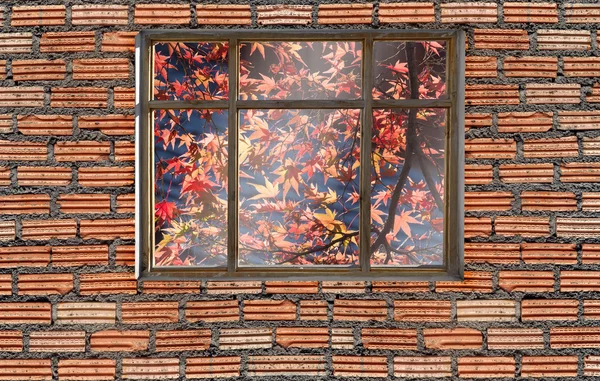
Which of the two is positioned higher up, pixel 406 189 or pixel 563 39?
pixel 563 39

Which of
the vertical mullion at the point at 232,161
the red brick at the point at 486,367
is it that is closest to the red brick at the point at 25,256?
the vertical mullion at the point at 232,161

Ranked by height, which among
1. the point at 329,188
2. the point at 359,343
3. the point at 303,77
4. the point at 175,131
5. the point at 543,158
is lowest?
the point at 359,343

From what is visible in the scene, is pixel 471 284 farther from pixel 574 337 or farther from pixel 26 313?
pixel 26 313

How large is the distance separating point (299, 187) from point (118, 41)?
1396 mm

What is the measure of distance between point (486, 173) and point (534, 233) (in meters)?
0.46

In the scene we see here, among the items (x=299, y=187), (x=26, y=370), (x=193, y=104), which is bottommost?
(x=26, y=370)

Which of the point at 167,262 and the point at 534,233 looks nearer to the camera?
the point at 534,233

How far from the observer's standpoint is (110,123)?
7.81 ft

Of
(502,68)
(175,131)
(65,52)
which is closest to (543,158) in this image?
(502,68)

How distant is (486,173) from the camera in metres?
2.37

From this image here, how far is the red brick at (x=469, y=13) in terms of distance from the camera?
2.37 m

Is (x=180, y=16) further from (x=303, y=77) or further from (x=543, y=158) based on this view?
(x=543, y=158)

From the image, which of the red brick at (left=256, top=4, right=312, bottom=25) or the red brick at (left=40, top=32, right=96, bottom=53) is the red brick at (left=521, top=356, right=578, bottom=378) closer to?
the red brick at (left=256, top=4, right=312, bottom=25)

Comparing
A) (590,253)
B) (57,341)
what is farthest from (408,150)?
(57,341)
